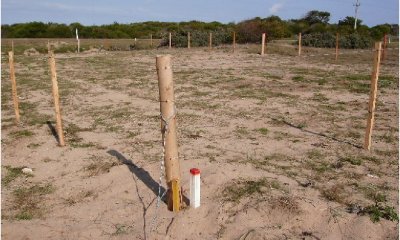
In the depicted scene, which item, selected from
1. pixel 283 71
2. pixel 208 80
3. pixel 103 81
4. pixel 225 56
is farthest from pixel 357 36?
pixel 103 81

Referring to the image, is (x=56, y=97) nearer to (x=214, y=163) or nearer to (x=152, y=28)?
(x=214, y=163)

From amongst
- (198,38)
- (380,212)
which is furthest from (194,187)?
(198,38)

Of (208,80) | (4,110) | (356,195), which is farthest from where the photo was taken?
(208,80)

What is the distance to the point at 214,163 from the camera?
17.4 ft

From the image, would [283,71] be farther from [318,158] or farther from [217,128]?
[318,158]

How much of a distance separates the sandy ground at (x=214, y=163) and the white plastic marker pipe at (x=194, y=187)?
0.29ft

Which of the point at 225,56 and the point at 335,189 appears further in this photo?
the point at 225,56

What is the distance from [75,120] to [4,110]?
2235mm

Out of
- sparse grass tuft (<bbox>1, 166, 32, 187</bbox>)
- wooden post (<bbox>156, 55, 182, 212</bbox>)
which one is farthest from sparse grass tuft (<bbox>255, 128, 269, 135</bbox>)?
sparse grass tuft (<bbox>1, 166, 32, 187</bbox>)

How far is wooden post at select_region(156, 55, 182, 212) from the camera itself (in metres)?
3.85

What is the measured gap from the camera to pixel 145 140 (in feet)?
21.1

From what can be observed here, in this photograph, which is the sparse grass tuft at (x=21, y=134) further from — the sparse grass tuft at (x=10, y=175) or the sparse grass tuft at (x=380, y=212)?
the sparse grass tuft at (x=380, y=212)

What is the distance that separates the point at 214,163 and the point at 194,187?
138 centimetres

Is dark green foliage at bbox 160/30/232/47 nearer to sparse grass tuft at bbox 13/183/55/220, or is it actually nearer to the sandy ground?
the sandy ground
